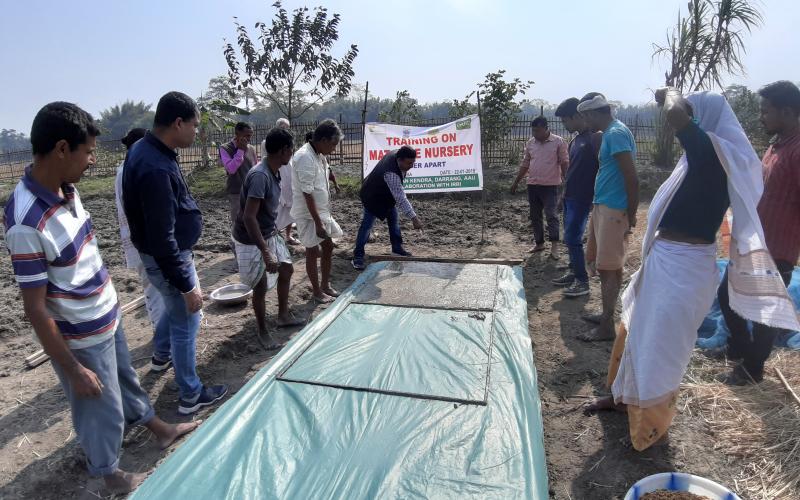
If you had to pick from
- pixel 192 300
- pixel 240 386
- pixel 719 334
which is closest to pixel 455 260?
pixel 719 334

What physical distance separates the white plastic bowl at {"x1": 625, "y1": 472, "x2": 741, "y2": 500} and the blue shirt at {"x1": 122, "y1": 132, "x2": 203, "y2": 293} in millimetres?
2349

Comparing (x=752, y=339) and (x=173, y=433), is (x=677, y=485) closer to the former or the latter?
(x=752, y=339)

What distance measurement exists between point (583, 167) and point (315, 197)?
252 cm

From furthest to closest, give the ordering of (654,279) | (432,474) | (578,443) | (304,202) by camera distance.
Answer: (304,202) → (578,443) → (654,279) → (432,474)

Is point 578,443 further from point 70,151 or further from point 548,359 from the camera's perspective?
point 70,151

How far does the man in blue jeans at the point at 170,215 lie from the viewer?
2.29 metres

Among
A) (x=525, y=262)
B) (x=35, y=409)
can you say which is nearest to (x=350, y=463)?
(x=35, y=409)

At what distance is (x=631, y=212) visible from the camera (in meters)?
3.33

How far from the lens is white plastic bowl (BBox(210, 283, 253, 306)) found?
4.25 metres

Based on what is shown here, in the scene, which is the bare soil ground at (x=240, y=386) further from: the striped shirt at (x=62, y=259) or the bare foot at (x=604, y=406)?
the striped shirt at (x=62, y=259)

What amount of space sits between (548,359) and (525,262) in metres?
2.43

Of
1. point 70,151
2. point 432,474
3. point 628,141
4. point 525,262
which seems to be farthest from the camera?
point 525,262

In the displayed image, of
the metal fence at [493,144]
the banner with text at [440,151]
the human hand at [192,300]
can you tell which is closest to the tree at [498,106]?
the metal fence at [493,144]

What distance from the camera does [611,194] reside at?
11.0 ft
